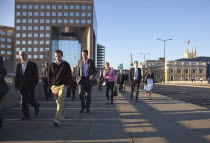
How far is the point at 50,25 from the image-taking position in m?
98.7

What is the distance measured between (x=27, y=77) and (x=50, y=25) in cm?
9581

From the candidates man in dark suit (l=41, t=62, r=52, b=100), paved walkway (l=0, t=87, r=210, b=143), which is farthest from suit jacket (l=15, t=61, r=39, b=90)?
man in dark suit (l=41, t=62, r=52, b=100)

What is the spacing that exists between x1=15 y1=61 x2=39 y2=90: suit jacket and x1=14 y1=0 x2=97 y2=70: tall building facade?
290 ft

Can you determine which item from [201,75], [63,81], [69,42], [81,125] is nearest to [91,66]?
[63,81]

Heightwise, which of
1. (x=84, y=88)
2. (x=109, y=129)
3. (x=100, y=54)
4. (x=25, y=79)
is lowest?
(x=109, y=129)

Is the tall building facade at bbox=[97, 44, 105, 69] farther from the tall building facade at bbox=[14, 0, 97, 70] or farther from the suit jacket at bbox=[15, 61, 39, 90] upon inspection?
the suit jacket at bbox=[15, 61, 39, 90]

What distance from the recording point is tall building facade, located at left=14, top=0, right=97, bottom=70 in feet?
311

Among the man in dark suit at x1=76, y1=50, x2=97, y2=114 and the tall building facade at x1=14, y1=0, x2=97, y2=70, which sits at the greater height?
the tall building facade at x1=14, y1=0, x2=97, y2=70

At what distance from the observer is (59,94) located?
5.91m

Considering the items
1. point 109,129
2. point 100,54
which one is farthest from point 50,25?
point 109,129

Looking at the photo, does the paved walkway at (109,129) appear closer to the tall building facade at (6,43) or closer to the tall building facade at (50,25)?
the tall building facade at (50,25)

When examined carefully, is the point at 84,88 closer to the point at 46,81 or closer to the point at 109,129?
the point at 109,129

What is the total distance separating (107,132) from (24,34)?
102681mm

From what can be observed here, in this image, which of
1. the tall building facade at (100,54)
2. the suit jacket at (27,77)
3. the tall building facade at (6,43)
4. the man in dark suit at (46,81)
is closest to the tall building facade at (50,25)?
the tall building facade at (6,43)
